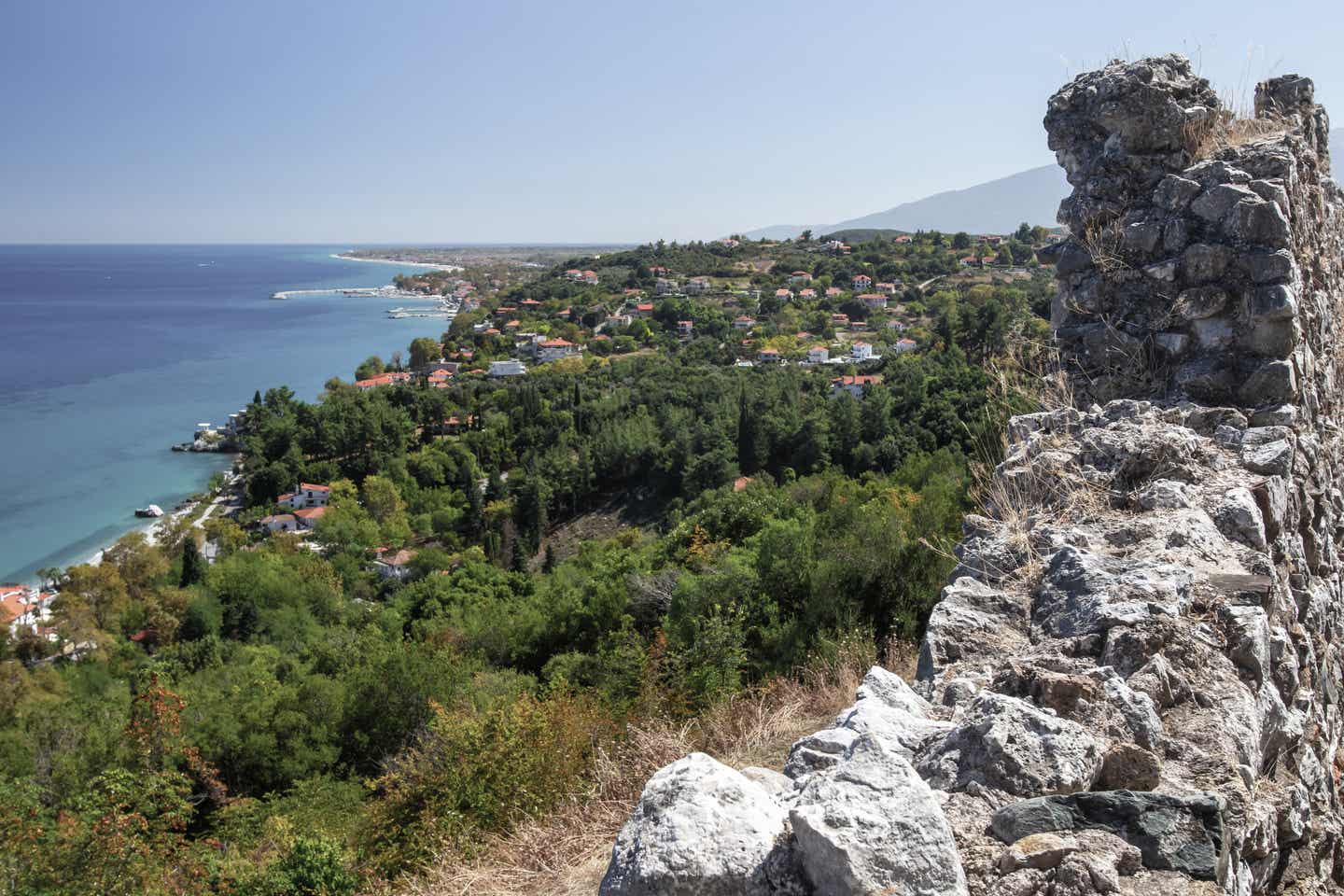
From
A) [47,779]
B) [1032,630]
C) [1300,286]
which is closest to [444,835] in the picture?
[1032,630]

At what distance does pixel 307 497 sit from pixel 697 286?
6212 cm

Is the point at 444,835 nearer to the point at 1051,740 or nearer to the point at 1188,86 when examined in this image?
the point at 1051,740

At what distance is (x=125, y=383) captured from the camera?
73625mm

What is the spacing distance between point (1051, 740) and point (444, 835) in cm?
507

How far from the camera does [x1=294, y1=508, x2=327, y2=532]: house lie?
40375 mm

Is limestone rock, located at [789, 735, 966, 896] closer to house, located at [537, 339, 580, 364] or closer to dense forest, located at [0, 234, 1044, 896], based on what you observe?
dense forest, located at [0, 234, 1044, 896]

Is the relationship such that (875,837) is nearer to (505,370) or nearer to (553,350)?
(505,370)

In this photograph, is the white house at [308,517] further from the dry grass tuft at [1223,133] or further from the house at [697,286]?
the house at [697,286]

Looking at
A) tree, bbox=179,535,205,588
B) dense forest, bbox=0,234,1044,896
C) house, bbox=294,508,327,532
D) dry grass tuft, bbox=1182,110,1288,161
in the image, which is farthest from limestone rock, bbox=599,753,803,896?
house, bbox=294,508,327,532

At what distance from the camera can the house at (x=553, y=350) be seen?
73000 mm

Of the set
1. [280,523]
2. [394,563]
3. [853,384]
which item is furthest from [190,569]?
[853,384]

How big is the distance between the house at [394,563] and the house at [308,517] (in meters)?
4.77

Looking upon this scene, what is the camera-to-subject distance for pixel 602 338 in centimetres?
7750

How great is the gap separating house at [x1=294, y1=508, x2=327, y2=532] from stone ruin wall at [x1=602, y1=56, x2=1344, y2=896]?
132 feet
